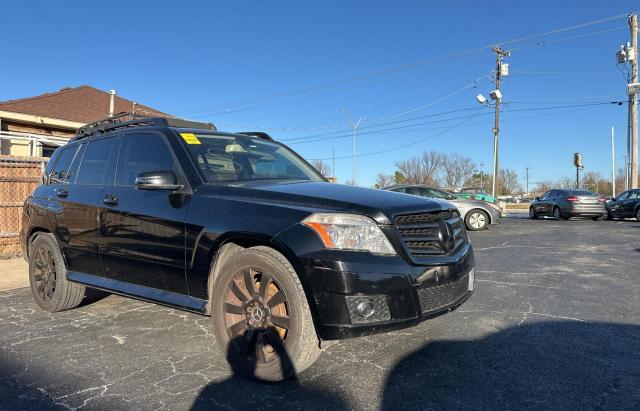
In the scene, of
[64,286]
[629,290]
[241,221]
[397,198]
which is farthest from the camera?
[629,290]

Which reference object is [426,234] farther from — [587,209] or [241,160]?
[587,209]

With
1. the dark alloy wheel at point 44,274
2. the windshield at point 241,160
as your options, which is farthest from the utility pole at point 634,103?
the dark alloy wheel at point 44,274

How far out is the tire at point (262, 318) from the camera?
2.94 meters

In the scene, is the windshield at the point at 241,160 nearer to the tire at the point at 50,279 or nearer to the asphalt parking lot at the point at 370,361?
the asphalt parking lot at the point at 370,361

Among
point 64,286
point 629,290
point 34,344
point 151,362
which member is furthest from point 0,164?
point 629,290

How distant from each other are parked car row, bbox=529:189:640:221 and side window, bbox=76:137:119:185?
60.2 ft

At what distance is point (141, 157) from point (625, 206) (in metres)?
19.5

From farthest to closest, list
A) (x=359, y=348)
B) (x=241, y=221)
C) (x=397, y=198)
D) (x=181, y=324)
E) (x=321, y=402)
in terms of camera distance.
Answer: (x=181, y=324), (x=359, y=348), (x=397, y=198), (x=241, y=221), (x=321, y=402)

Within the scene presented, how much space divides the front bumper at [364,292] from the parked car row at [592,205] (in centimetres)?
1809

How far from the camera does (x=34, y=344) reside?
13.0 ft

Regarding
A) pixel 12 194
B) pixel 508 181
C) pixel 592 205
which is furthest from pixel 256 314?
pixel 508 181

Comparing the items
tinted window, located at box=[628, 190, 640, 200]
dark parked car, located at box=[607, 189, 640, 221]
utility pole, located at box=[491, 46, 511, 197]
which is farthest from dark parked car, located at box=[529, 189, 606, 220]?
utility pole, located at box=[491, 46, 511, 197]

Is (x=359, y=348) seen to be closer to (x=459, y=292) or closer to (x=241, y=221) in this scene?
(x=459, y=292)

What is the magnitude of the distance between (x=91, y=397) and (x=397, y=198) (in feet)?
7.87
